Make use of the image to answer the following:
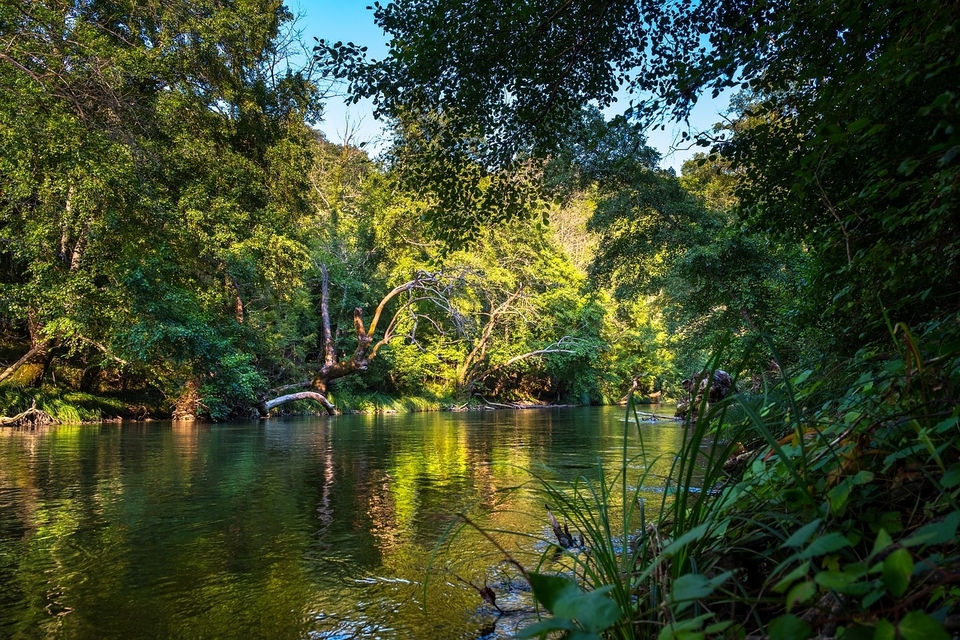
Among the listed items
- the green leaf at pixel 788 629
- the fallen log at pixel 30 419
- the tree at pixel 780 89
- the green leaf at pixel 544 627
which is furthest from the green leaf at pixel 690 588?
the fallen log at pixel 30 419

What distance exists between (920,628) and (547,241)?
114 feet

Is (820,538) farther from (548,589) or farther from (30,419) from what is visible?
(30,419)

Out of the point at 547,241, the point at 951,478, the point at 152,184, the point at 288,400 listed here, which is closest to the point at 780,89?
the point at 951,478

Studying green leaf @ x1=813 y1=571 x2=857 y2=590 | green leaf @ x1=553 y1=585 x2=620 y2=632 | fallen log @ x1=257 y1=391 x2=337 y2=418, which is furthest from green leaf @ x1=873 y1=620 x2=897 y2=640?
fallen log @ x1=257 y1=391 x2=337 y2=418

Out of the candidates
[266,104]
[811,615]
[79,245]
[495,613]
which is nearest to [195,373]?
[79,245]

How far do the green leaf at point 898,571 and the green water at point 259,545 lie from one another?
107 cm

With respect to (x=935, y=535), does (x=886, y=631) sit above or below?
below

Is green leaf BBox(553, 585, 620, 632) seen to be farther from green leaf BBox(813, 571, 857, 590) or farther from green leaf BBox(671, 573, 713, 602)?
green leaf BBox(813, 571, 857, 590)

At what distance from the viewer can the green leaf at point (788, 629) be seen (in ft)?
2.86

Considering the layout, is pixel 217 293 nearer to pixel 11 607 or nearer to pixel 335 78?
pixel 335 78

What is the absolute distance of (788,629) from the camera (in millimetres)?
880

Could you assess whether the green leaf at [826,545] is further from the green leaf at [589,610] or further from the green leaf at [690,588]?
the green leaf at [589,610]

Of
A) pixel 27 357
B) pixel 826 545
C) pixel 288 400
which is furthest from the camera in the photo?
pixel 288 400

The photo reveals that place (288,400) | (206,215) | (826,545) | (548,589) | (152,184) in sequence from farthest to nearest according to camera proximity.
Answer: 1. (288,400)
2. (206,215)
3. (152,184)
4. (548,589)
5. (826,545)
